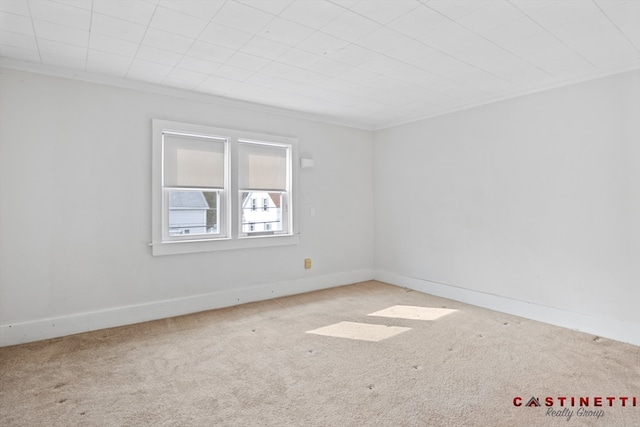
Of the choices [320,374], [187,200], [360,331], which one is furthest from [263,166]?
[320,374]

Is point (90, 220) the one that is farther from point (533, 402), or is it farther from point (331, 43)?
point (533, 402)

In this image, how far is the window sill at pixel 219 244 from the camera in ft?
12.4

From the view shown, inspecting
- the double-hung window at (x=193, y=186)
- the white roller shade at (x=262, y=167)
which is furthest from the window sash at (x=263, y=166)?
the double-hung window at (x=193, y=186)

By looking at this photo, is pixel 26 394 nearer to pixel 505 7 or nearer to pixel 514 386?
pixel 514 386

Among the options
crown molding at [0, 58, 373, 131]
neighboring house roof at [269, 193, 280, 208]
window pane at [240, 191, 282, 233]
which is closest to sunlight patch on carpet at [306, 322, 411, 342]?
window pane at [240, 191, 282, 233]

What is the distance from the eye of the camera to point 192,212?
13.5 ft

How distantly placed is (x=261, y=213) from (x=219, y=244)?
2.56 feet

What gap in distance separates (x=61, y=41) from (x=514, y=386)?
4316mm

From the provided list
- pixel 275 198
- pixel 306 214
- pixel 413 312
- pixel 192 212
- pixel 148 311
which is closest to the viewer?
pixel 148 311

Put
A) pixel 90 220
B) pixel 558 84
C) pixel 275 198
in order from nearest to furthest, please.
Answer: pixel 90 220, pixel 558 84, pixel 275 198

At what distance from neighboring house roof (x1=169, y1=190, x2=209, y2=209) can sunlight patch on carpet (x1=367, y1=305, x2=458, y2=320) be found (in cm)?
247

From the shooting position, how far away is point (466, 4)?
7.14 ft

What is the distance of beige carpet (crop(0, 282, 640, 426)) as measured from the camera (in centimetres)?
207

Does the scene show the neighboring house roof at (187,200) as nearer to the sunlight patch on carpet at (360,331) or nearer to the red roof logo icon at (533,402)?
the sunlight patch on carpet at (360,331)
